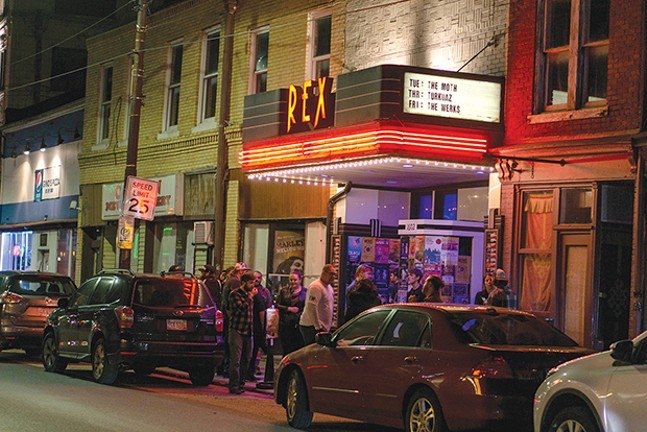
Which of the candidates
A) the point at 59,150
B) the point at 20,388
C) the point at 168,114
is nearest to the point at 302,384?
the point at 20,388

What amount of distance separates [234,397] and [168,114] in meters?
14.6

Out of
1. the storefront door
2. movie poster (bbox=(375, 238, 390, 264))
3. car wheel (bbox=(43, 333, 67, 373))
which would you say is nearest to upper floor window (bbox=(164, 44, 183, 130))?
movie poster (bbox=(375, 238, 390, 264))

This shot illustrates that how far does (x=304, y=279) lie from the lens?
24453 mm

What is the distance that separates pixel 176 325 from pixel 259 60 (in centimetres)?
1045

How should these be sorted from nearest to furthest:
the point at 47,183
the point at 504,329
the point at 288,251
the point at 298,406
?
the point at 504,329 → the point at 298,406 → the point at 288,251 → the point at 47,183

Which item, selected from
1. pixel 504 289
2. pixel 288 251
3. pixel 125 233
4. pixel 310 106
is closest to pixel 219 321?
pixel 504 289

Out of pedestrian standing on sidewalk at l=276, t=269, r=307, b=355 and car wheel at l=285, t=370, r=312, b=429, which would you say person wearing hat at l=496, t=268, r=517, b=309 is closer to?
pedestrian standing on sidewalk at l=276, t=269, r=307, b=355

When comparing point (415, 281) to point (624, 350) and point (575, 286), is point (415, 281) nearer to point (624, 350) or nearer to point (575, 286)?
point (575, 286)

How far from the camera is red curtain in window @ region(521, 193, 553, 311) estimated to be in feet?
60.3

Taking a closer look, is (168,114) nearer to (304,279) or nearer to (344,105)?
(304,279)

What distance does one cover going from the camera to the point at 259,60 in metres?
26.5

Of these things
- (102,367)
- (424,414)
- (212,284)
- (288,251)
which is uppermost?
(288,251)

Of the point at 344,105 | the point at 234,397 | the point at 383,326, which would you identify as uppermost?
the point at 344,105

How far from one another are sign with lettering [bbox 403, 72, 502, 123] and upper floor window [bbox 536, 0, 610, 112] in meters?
0.85
